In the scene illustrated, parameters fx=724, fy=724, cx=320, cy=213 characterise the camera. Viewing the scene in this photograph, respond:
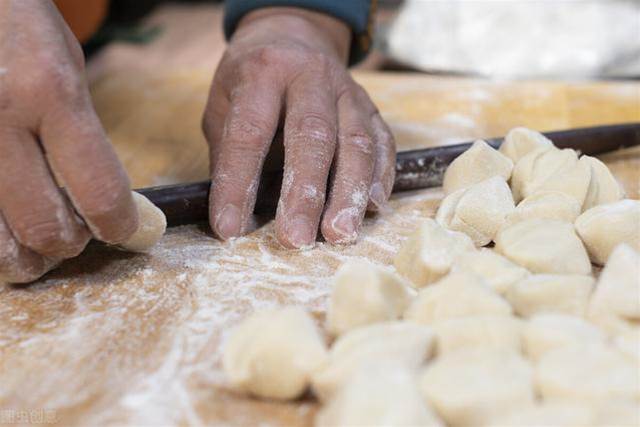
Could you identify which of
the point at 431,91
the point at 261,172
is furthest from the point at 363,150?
the point at 431,91

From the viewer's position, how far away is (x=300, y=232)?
1384 mm

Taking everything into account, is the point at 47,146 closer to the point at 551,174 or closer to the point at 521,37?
the point at 551,174

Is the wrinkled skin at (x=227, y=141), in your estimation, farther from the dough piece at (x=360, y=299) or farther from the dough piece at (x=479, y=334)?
the dough piece at (x=479, y=334)

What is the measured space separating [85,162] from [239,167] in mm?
376

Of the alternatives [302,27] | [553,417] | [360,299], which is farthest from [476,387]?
[302,27]

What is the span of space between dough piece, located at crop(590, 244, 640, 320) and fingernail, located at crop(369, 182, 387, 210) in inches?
20.3

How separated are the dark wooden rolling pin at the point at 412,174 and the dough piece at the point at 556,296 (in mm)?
580

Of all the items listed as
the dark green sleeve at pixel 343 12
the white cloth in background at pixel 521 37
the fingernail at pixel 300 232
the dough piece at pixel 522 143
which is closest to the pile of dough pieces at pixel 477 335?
the fingernail at pixel 300 232

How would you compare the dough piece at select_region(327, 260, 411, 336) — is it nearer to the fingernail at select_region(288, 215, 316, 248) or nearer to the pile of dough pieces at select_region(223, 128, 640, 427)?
the pile of dough pieces at select_region(223, 128, 640, 427)

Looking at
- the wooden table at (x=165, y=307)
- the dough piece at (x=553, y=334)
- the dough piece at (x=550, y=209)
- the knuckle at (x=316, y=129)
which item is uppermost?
the knuckle at (x=316, y=129)

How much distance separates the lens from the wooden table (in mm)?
1005

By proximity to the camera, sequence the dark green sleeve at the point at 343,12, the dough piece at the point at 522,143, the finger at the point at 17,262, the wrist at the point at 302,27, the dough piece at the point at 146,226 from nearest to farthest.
Answer: 1. the finger at the point at 17,262
2. the dough piece at the point at 146,226
3. the dough piece at the point at 522,143
4. the wrist at the point at 302,27
5. the dark green sleeve at the point at 343,12

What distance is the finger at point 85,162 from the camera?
110 cm

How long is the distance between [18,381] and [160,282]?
31 centimetres
